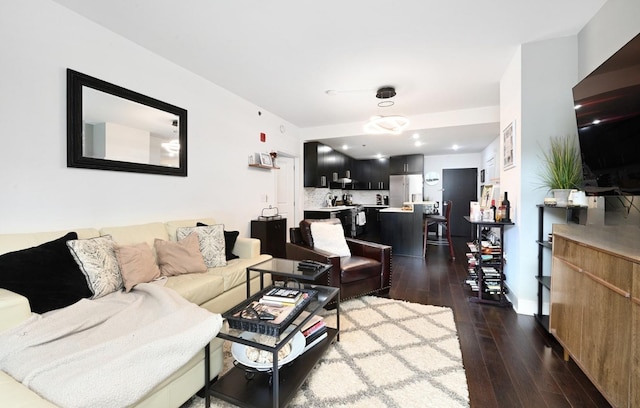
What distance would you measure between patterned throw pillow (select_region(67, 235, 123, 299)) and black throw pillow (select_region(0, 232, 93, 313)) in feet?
0.10

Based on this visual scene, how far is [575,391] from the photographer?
1.54 meters

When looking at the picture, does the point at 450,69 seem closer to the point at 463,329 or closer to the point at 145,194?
the point at 463,329

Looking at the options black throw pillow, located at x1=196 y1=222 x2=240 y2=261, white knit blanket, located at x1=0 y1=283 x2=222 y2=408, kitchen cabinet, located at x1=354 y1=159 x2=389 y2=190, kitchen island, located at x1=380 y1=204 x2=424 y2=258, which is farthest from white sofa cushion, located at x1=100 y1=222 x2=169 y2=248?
kitchen cabinet, located at x1=354 y1=159 x2=389 y2=190

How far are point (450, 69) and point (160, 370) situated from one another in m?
3.58

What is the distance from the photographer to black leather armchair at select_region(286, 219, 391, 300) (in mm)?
2615

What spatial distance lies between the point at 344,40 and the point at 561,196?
2266mm

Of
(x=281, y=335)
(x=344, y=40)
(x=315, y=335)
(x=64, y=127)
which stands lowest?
(x=315, y=335)

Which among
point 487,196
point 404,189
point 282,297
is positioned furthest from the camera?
point 404,189

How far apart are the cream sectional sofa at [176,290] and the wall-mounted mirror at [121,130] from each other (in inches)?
22.5

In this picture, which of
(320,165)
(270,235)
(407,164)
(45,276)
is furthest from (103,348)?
(407,164)

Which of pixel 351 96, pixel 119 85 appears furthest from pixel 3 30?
pixel 351 96

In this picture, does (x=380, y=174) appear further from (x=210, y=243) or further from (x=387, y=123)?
(x=210, y=243)

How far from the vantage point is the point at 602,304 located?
54.7 inches

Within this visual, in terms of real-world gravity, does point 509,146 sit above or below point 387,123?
below
